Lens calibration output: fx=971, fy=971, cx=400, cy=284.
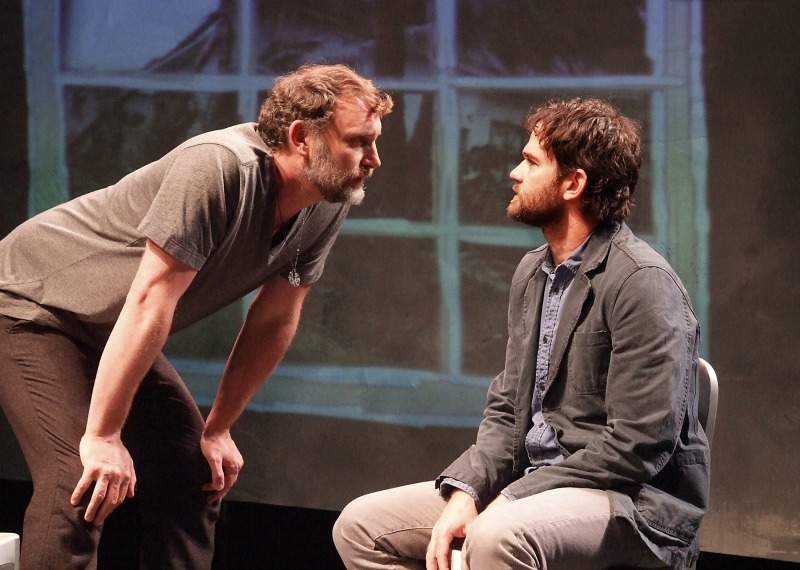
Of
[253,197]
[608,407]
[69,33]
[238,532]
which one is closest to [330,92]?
[253,197]

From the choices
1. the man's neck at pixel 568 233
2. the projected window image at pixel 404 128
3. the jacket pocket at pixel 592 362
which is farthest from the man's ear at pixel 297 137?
the projected window image at pixel 404 128

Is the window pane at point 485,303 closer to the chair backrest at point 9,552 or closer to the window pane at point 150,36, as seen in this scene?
the window pane at point 150,36

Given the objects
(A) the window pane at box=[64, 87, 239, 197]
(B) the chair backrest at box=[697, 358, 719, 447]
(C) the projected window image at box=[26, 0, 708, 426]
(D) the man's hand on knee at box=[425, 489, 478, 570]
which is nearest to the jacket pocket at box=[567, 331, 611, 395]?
(B) the chair backrest at box=[697, 358, 719, 447]

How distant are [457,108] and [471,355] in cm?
81

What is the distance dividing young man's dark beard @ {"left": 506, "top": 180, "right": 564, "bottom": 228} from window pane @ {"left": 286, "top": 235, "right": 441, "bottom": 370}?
1.10 m

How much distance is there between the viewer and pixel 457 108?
3.18m

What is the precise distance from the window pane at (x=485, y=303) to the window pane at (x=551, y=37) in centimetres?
59

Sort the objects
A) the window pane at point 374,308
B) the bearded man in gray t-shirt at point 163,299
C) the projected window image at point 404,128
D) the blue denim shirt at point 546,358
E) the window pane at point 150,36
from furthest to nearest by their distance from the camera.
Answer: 1. the window pane at point 150,36
2. the window pane at point 374,308
3. the projected window image at point 404,128
4. the bearded man in gray t-shirt at point 163,299
5. the blue denim shirt at point 546,358

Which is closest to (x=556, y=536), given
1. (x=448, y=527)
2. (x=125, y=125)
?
(x=448, y=527)

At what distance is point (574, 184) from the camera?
2105mm

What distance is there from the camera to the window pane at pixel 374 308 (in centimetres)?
323

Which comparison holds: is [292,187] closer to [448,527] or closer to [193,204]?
[193,204]

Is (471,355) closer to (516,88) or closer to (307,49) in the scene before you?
(516,88)

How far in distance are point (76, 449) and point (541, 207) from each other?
1.17m
